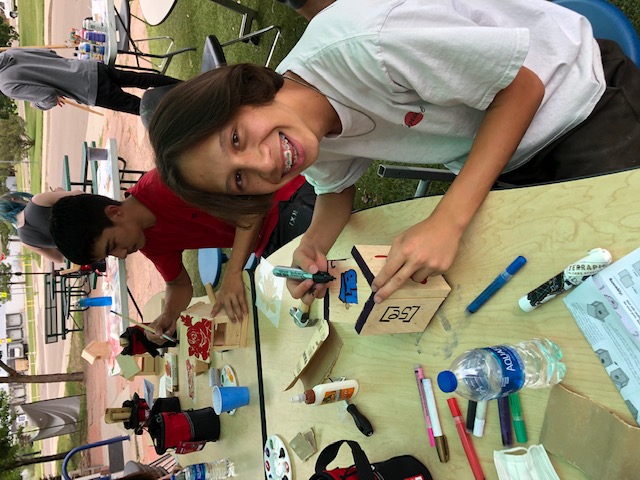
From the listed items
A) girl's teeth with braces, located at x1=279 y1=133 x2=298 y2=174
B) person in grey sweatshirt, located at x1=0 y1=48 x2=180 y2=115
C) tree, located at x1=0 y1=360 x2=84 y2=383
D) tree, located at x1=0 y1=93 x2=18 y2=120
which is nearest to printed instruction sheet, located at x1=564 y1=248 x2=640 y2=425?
girl's teeth with braces, located at x1=279 y1=133 x2=298 y2=174

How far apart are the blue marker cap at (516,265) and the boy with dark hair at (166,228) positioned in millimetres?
1077

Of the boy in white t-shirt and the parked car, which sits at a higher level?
the parked car

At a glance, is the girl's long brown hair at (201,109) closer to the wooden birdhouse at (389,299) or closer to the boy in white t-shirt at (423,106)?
the boy in white t-shirt at (423,106)

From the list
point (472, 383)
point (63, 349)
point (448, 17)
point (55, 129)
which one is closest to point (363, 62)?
point (448, 17)

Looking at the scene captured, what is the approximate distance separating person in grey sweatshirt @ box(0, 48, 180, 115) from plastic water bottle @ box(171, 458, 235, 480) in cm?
237

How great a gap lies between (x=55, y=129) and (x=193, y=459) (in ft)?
32.6

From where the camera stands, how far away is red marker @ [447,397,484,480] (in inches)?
32.3

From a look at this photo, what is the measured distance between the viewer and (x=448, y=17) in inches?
32.6

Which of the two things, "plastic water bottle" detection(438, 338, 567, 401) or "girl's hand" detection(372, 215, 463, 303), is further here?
"girl's hand" detection(372, 215, 463, 303)

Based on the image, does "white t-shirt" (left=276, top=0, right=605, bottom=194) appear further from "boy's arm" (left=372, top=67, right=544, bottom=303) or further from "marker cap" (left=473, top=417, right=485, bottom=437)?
"marker cap" (left=473, top=417, right=485, bottom=437)

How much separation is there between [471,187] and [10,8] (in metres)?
19.8

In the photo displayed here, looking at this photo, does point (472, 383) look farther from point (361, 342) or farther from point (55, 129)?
point (55, 129)

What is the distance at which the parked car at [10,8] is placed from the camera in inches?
556

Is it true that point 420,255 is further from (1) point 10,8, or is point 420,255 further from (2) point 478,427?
(1) point 10,8
